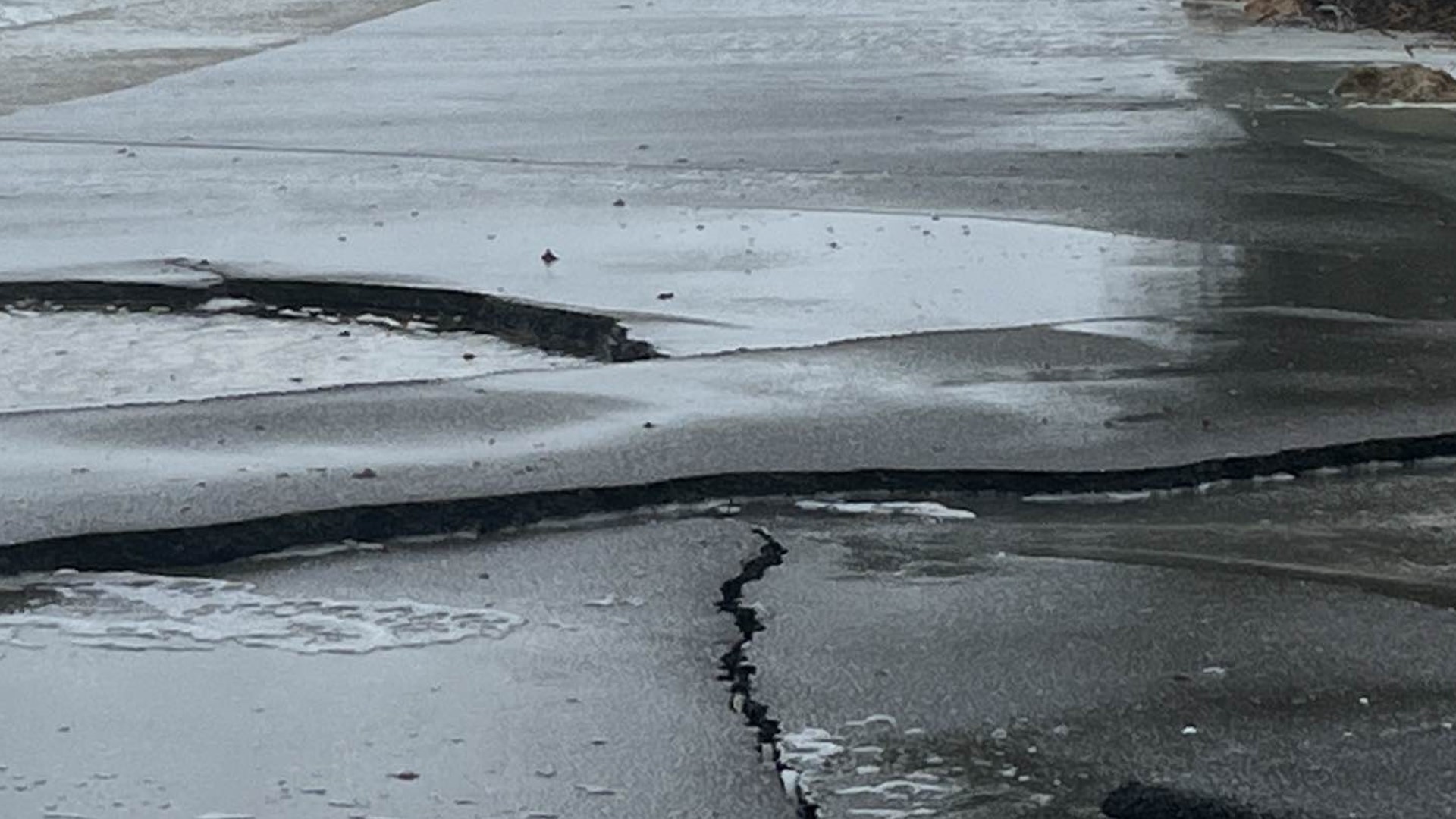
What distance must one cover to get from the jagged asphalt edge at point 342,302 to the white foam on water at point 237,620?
10.9ft

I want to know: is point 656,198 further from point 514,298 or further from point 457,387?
point 457,387

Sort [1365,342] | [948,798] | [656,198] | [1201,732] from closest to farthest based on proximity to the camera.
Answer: [948,798], [1201,732], [1365,342], [656,198]

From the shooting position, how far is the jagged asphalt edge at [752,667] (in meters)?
4.55

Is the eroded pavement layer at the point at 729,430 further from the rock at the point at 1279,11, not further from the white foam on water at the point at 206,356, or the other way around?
the rock at the point at 1279,11

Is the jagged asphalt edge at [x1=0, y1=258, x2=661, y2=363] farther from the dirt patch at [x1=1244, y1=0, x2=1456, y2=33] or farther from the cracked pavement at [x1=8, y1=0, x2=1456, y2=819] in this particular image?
the dirt patch at [x1=1244, y1=0, x2=1456, y2=33]

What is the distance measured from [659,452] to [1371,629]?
2.11 metres

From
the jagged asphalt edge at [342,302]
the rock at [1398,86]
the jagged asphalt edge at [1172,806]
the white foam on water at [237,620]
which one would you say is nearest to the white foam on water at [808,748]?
the jagged asphalt edge at [1172,806]

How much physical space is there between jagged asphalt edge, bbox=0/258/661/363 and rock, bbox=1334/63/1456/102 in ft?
26.7

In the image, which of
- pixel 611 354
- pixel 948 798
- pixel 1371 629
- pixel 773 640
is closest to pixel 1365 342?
pixel 611 354

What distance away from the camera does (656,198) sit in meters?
12.2

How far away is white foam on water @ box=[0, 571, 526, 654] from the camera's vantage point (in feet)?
17.8

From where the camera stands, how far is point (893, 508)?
21.6 ft

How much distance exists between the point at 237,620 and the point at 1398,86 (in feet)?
39.2

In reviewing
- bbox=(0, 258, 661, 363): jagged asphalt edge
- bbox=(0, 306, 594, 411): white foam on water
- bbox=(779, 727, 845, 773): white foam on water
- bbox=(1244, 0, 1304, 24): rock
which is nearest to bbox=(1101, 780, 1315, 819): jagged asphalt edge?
bbox=(779, 727, 845, 773): white foam on water
